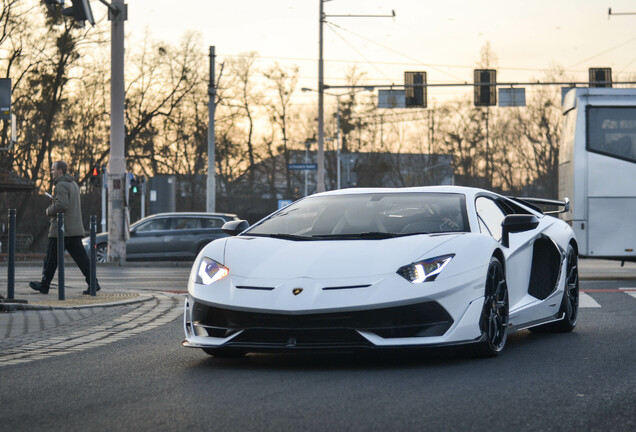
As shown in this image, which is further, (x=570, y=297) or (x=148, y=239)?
(x=148, y=239)

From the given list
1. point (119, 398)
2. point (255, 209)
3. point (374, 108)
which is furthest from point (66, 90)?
point (119, 398)

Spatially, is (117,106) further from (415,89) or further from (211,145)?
(415,89)

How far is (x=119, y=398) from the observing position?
19.1 ft

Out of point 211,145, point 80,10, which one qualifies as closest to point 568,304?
point 80,10

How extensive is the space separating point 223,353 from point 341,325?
109cm

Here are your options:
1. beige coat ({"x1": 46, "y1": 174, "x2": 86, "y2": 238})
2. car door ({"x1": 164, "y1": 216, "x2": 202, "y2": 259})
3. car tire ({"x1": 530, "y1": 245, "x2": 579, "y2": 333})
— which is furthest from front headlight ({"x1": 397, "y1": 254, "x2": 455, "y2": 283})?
car door ({"x1": 164, "y1": 216, "x2": 202, "y2": 259})

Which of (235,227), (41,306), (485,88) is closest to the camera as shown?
(235,227)

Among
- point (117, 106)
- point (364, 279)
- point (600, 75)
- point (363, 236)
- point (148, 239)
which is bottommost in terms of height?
point (148, 239)

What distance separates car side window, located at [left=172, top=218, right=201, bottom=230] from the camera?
93.9ft

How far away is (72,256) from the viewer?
15.4 metres

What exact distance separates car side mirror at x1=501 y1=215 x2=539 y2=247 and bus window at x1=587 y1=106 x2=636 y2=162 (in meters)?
11.9

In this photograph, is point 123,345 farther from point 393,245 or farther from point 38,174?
point 38,174

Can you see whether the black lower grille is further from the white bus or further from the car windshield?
the white bus

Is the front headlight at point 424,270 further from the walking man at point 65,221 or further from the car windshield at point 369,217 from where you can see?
the walking man at point 65,221
